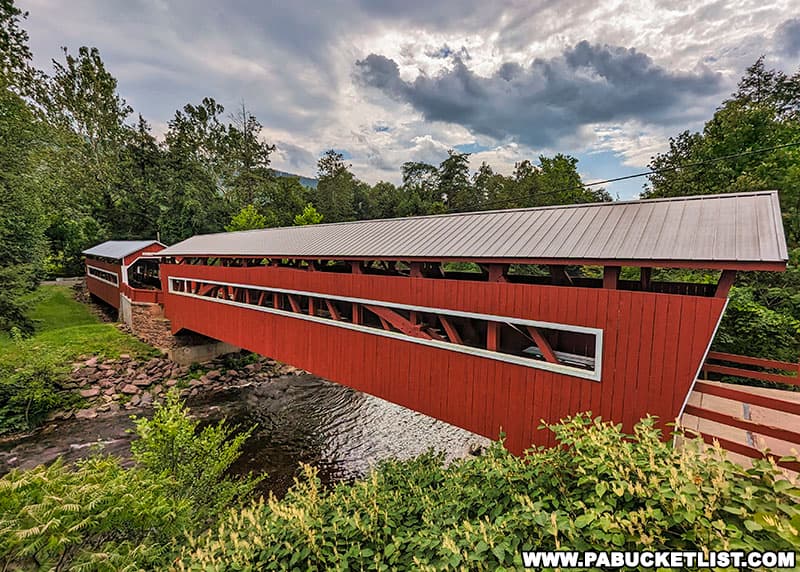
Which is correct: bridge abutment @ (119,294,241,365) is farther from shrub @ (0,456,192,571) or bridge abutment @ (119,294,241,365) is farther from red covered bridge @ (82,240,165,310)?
shrub @ (0,456,192,571)

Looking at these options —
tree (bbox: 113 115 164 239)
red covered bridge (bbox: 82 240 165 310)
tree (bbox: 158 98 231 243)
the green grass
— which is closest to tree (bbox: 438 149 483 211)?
tree (bbox: 158 98 231 243)

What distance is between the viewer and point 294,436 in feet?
34.2

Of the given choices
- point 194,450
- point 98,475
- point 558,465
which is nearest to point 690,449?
point 558,465

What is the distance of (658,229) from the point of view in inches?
158

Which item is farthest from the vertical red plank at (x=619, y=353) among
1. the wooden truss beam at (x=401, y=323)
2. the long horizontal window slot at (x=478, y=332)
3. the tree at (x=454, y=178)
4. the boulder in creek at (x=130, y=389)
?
the tree at (x=454, y=178)

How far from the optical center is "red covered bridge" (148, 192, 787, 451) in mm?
3621

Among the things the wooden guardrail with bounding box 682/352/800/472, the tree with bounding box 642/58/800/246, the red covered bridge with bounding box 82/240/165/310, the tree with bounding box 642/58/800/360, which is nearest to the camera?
the wooden guardrail with bounding box 682/352/800/472

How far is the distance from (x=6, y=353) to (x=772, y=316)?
21.5 meters

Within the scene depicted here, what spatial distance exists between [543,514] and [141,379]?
1529 cm

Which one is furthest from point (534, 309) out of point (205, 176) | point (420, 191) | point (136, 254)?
point (420, 191)

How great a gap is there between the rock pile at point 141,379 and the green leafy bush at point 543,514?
445 inches

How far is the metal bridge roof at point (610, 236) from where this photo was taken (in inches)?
134

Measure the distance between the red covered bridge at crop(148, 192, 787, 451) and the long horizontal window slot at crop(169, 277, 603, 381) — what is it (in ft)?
0.08

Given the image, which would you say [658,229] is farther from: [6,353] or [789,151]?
[6,353]
